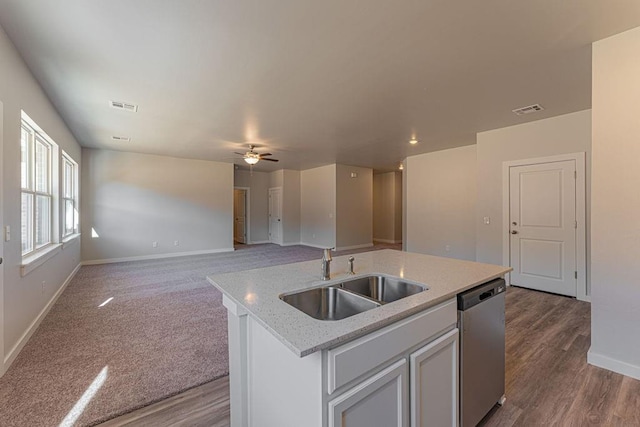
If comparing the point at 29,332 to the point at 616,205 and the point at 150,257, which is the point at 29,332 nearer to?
the point at 150,257

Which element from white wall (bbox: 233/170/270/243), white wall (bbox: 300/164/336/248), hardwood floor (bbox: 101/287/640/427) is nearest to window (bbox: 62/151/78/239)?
white wall (bbox: 233/170/270/243)

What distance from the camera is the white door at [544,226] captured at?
389 cm

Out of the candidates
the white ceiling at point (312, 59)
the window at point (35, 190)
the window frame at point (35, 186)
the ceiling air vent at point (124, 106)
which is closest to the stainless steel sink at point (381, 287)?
the white ceiling at point (312, 59)

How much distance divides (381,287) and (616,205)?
1970 millimetres

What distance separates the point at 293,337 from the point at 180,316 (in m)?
2.86

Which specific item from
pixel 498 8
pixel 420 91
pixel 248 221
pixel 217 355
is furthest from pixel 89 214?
pixel 498 8

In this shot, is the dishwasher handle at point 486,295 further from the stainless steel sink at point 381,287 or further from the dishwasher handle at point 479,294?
the stainless steel sink at point 381,287

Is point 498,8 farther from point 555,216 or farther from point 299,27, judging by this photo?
point 555,216

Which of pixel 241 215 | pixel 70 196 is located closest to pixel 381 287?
pixel 70 196

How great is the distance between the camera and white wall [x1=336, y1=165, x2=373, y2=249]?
812cm

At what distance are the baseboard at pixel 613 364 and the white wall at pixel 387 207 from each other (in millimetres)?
7367

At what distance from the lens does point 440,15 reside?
1.91 metres

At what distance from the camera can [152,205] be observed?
22.3 feet

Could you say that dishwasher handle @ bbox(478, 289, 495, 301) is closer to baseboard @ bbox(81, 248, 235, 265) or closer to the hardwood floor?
the hardwood floor
